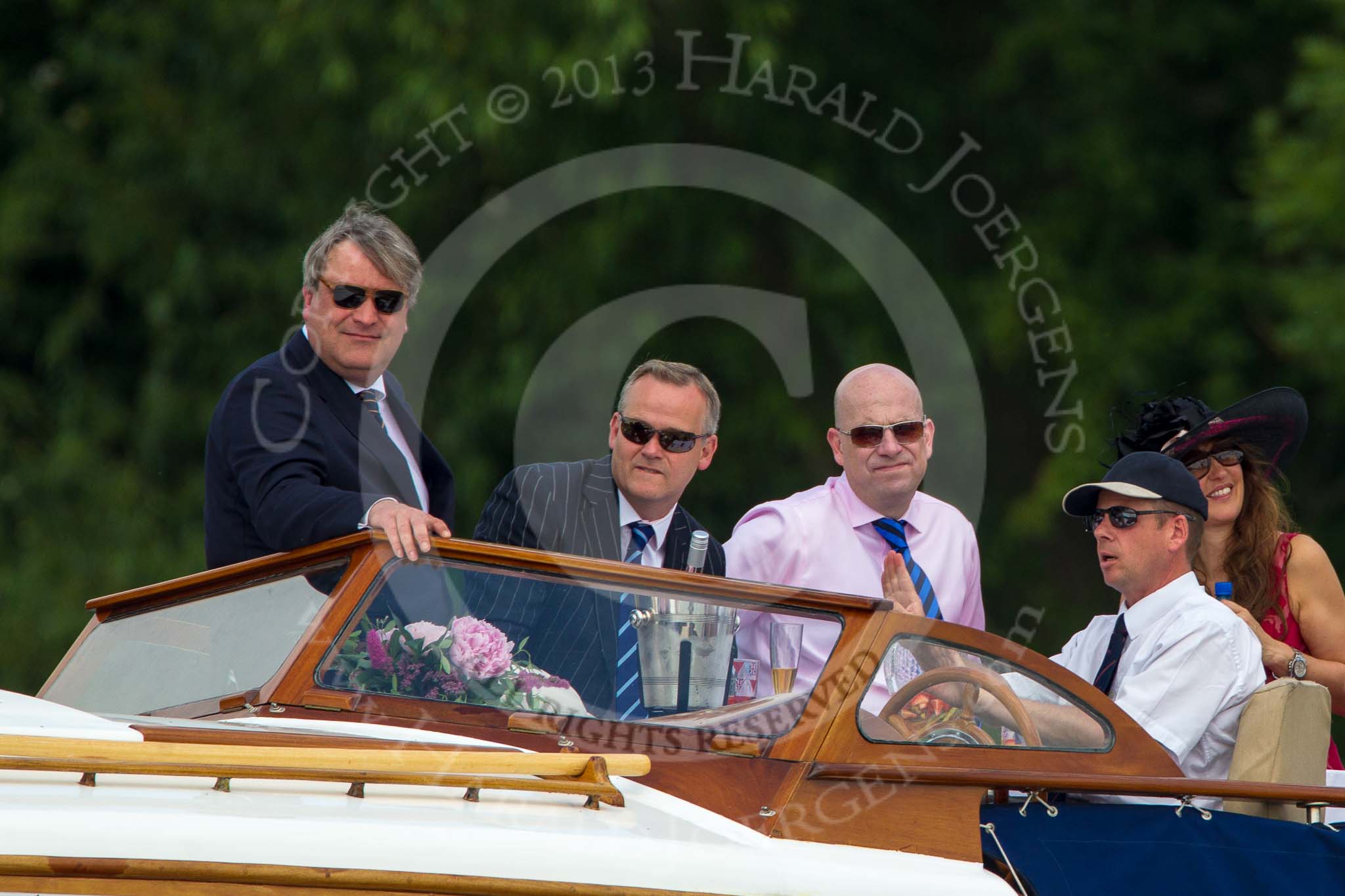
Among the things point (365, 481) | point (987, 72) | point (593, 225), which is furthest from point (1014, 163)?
point (365, 481)

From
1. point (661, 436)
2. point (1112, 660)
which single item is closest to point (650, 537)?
point (661, 436)

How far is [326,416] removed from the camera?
3570 millimetres

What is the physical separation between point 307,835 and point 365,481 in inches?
52.5

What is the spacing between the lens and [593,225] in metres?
8.42

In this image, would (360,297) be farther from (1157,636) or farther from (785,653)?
(1157,636)

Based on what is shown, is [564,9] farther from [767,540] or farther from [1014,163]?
[767,540]

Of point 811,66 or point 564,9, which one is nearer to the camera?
point 564,9

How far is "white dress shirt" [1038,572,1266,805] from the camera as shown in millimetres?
3318

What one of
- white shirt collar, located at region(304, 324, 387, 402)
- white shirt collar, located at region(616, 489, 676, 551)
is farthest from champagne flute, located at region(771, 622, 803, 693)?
white shirt collar, located at region(304, 324, 387, 402)

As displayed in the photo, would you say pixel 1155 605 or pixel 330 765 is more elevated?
pixel 1155 605

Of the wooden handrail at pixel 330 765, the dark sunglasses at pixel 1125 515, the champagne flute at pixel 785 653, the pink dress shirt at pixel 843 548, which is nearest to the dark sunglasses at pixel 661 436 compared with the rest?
the pink dress shirt at pixel 843 548

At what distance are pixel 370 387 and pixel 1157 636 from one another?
1826 millimetres

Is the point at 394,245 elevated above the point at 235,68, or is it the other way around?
the point at 235,68

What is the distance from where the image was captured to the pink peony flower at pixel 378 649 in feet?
10.3
